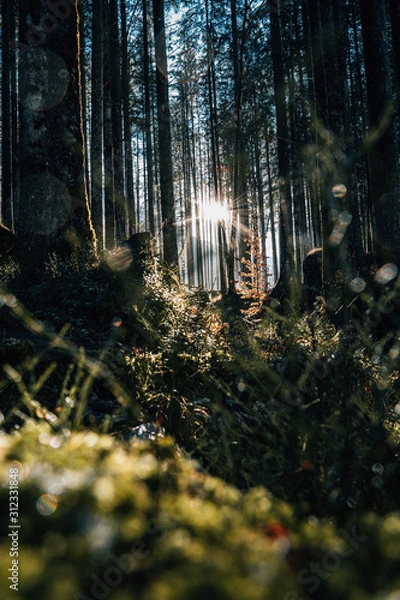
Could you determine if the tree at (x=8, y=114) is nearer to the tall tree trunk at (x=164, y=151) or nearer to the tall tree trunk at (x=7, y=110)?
the tall tree trunk at (x=7, y=110)

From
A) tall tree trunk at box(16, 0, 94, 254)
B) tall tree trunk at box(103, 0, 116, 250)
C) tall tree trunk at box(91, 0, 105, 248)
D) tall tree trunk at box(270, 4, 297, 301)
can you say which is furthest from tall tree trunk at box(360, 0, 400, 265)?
tall tree trunk at box(91, 0, 105, 248)

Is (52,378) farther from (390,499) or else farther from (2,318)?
(390,499)

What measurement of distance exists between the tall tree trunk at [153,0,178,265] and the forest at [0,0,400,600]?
0.06 meters

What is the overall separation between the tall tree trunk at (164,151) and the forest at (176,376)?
2.5 inches

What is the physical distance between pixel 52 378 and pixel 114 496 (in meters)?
2.75

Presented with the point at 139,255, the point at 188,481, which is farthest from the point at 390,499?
the point at 139,255

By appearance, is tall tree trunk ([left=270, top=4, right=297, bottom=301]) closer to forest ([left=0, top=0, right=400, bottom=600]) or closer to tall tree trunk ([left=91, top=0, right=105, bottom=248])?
forest ([left=0, top=0, right=400, bottom=600])

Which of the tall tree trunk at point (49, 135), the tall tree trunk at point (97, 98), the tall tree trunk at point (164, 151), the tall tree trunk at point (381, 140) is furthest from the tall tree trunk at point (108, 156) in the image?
the tall tree trunk at point (381, 140)

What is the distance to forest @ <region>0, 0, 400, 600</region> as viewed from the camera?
0.52 m

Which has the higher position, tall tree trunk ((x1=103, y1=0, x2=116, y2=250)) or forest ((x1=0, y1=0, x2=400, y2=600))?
tall tree trunk ((x1=103, y1=0, x2=116, y2=250))

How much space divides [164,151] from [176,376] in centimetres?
942

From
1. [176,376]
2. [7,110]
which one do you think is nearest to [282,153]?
[176,376]

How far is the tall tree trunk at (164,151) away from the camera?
10930 mm

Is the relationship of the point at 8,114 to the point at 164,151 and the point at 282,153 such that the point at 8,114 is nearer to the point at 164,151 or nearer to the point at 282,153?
the point at 164,151
